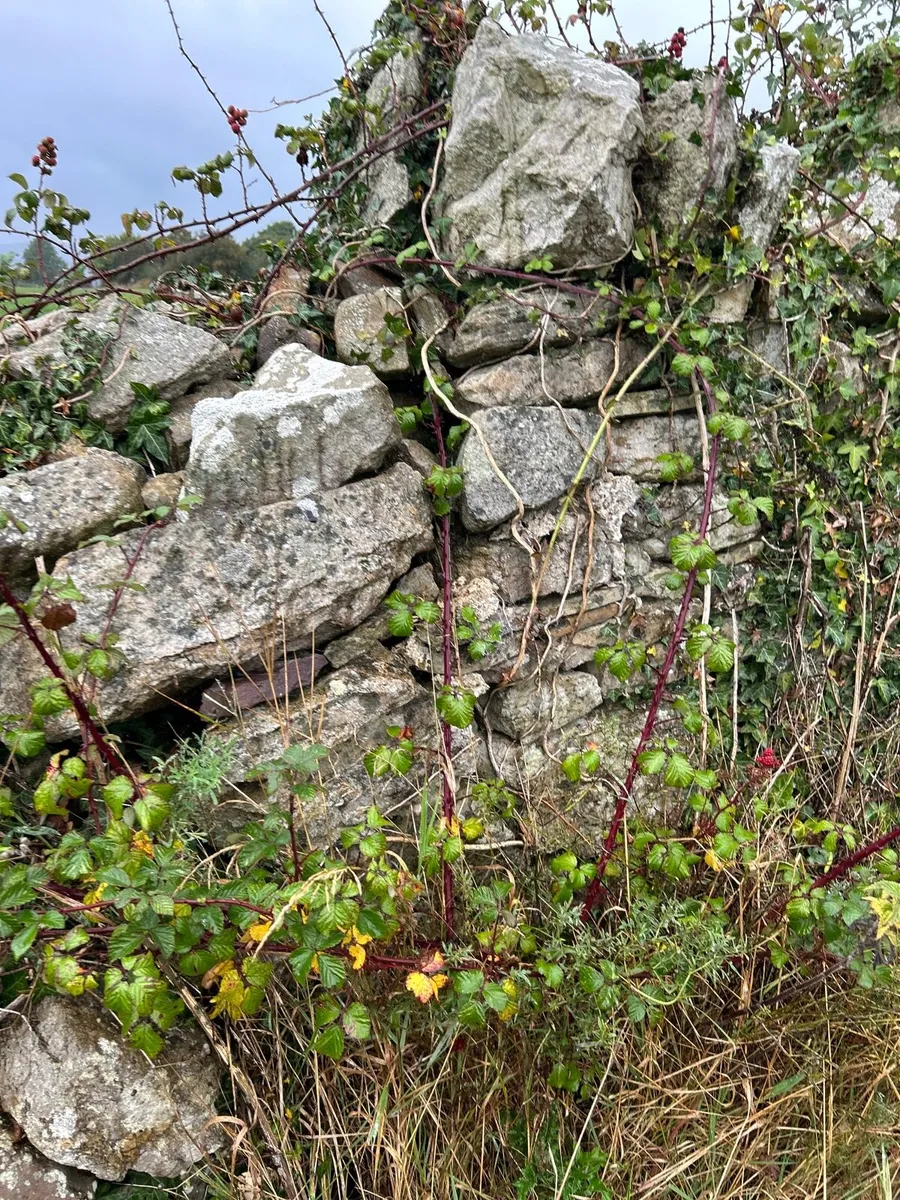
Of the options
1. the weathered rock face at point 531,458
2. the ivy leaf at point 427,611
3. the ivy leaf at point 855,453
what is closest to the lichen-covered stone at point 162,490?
the ivy leaf at point 427,611

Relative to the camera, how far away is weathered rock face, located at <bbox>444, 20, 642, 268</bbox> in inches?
93.0

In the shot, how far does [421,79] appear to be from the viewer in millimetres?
2818

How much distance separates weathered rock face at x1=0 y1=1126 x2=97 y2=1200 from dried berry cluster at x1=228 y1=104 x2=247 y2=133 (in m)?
3.23

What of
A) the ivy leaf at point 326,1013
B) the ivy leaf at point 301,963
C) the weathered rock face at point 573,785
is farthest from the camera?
the weathered rock face at point 573,785

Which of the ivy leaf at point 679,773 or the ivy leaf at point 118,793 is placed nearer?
the ivy leaf at point 118,793

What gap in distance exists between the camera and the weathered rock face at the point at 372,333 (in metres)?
2.50

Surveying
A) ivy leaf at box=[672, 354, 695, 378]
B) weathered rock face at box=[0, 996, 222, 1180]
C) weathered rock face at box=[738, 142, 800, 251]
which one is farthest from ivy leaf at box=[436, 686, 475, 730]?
weathered rock face at box=[738, 142, 800, 251]

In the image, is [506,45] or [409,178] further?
[409,178]

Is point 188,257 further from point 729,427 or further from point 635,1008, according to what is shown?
point 635,1008

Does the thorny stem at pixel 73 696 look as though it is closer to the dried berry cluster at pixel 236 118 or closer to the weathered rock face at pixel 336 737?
the weathered rock face at pixel 336 737

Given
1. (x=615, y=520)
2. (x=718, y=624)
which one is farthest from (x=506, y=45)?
(x=718, y=624)

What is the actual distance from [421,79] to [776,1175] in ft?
12.4

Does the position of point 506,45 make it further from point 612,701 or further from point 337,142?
point 612,701

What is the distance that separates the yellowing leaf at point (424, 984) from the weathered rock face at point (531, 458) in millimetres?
1329
